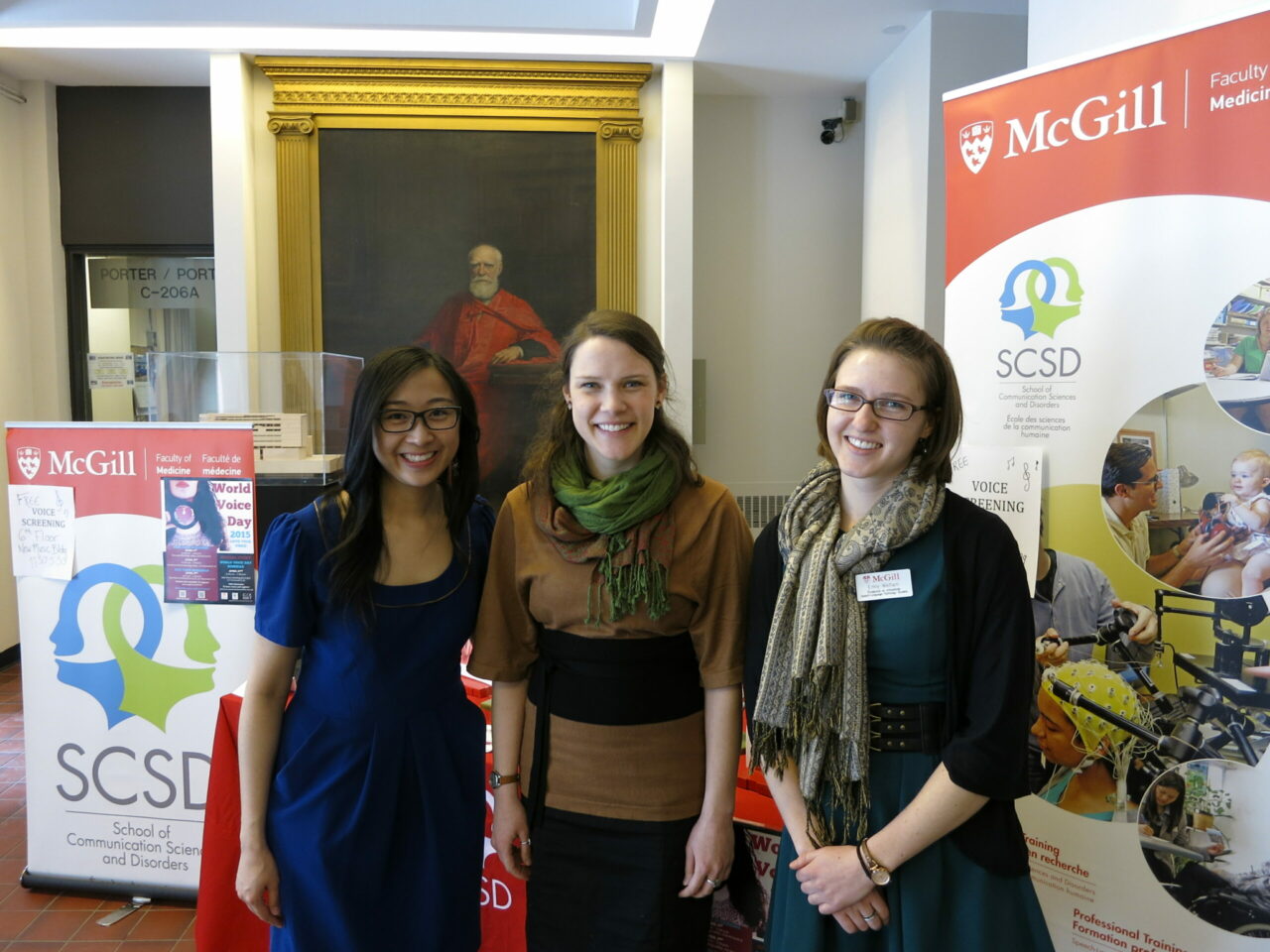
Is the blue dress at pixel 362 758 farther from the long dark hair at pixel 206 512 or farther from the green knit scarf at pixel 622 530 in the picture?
the long dark hair at pixel 206 512

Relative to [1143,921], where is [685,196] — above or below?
above

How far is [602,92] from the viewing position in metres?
5.22

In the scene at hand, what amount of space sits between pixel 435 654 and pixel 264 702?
304 millimetres

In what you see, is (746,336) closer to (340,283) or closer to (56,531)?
(340,283)

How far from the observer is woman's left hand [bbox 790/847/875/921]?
4.40 ft

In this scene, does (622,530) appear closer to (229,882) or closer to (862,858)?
(862,858)

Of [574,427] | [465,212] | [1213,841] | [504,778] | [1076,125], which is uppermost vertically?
[465,212]

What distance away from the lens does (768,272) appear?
5672 mm

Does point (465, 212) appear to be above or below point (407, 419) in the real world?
above

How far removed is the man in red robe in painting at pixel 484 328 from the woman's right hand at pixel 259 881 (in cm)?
381

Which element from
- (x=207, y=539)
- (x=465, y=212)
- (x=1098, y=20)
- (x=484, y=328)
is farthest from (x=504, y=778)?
(x=465, y=212)

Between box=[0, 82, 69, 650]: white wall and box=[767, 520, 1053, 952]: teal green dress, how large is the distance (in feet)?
18.4

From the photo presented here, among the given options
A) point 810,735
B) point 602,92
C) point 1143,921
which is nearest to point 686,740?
point 810,735

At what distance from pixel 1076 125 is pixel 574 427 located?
1.35 m
